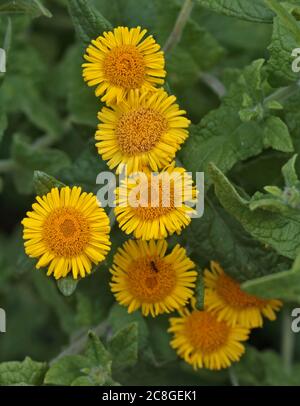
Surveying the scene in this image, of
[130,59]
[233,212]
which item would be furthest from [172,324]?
[130,59]

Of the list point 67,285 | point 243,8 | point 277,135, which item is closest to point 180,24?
point 243,8

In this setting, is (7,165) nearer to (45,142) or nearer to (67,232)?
(45,142)

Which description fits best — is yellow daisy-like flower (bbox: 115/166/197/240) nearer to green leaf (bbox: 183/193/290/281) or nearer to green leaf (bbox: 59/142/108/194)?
green leaf (bbox: 183/193/290/281)

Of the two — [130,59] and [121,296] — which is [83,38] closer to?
[130,59]
